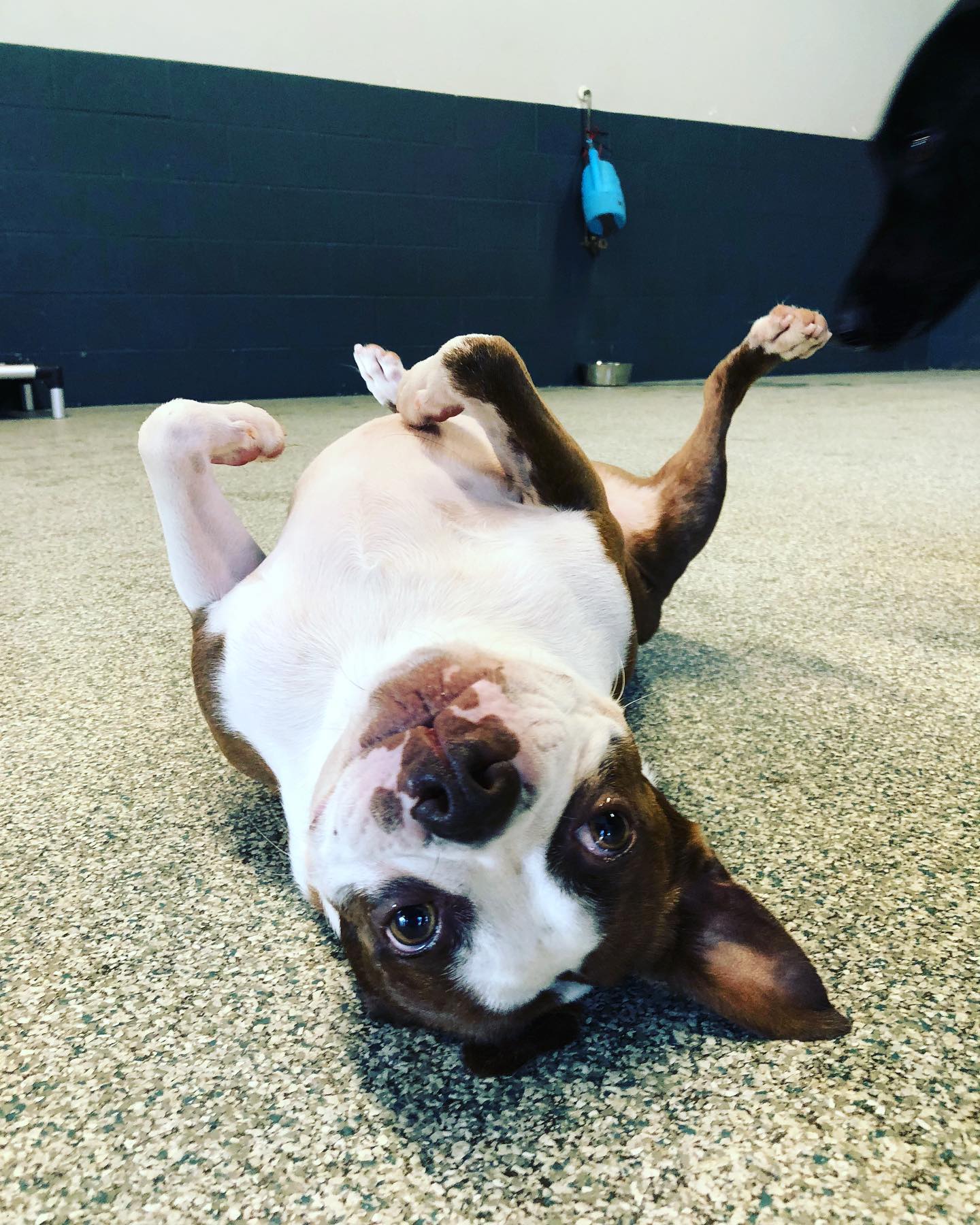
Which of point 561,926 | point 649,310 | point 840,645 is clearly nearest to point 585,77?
point 649,310

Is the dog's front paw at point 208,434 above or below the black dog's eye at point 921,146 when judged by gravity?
below

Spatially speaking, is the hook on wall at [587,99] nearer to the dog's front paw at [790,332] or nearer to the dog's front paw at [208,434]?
the dog's front paw at [790,332]

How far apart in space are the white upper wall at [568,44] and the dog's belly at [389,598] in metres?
5.72

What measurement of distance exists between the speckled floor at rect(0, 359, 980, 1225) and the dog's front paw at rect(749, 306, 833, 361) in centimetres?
52

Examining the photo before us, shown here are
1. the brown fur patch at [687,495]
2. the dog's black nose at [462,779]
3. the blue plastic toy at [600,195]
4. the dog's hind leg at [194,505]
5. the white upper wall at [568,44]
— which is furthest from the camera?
the blue plastic toy at [600,195]

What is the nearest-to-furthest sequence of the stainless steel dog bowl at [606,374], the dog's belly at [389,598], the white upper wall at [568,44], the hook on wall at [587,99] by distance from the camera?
the dog's belly at [389,598]
the white upper wall at [568,44]
the hook on wall at [587,99]
the stainless steel dog bowl at [606,374]

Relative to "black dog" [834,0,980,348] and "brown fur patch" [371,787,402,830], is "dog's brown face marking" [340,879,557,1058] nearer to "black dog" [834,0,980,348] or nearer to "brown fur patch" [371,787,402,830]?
"brown fur patch" [371,787,402,830]

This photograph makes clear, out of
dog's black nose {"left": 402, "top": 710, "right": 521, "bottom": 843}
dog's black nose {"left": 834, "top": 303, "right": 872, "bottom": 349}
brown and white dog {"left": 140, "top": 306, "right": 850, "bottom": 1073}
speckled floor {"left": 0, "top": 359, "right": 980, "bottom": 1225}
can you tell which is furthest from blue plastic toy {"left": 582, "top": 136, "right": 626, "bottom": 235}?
dog's black nose {"left": 402, "top": 710, "right": 521, "bottom": 843}

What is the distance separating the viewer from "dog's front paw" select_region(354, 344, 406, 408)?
1.90 metres

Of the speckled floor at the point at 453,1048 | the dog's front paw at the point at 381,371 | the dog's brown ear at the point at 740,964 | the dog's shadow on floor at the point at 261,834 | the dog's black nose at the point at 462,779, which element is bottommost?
the dog's shadow on floor at the point at 261,834

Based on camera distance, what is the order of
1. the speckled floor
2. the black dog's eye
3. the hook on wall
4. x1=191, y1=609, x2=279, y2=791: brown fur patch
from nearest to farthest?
the speckled floor → x1=191, y1=609, x2=279, y2=791: brown fur patch → the black dog's eye → the hook on wall

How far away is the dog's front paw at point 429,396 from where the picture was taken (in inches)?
52.4

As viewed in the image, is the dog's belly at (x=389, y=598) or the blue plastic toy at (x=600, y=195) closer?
the dog's belly at (x=389, y=598)

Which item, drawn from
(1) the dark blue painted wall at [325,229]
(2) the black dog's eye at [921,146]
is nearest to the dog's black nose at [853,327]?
(2) the black dog's eye at [921,146]
